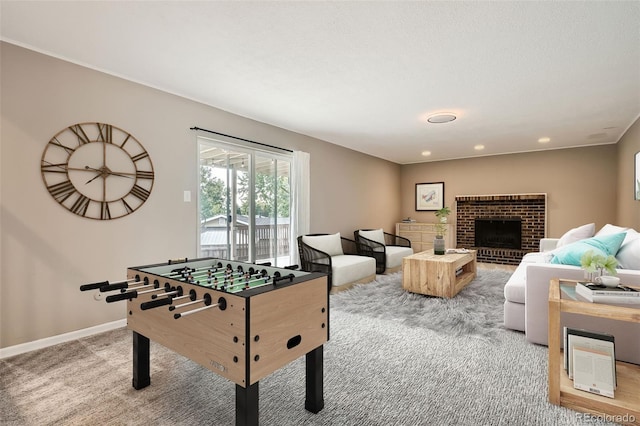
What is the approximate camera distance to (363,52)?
255 cm

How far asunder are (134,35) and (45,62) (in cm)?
97

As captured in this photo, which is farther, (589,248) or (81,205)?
(81,205)

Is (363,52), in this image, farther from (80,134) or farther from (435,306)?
(435,306)

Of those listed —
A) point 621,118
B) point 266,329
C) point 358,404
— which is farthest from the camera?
point 621,118

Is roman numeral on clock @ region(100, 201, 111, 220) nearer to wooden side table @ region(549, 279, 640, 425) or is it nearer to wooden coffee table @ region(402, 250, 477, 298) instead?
wooden coffee table @ region(402, 250, 477, 298)

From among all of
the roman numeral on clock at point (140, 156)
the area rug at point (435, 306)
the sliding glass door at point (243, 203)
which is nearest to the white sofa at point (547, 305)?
the area rug at point (435, 306)

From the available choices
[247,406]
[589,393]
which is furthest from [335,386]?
[589,393]

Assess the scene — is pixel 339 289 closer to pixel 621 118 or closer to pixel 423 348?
pixel 423 348

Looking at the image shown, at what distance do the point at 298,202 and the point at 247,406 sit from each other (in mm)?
3855

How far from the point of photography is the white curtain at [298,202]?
16.4 feet

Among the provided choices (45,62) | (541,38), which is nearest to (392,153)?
(541,38)

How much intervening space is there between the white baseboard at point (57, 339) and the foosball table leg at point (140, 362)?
128 centimetres

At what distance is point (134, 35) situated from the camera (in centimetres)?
233

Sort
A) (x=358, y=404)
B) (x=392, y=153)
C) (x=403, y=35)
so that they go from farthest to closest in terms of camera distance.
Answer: (x=392, y=153), (x=403, y=35), (x=358, y=404)
